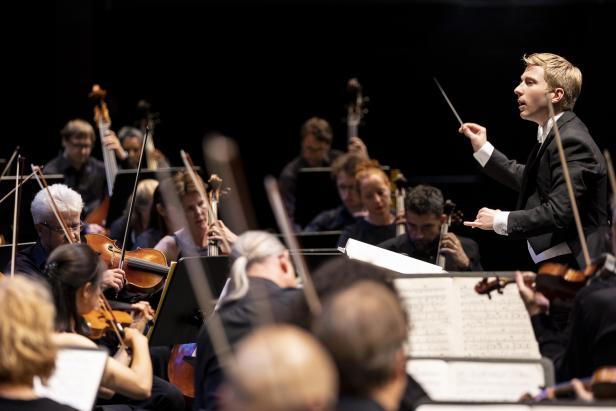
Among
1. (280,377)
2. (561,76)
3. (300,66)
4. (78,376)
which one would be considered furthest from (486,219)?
(300,66)

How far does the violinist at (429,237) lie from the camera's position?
16.5 ft

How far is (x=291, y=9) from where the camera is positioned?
337 inches

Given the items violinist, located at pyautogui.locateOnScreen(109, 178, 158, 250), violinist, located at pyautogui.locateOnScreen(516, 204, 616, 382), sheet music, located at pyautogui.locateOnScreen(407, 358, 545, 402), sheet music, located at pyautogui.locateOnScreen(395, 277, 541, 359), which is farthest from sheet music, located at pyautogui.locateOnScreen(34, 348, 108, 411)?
violinist, located at pyautogui.locateOnScreen(109, 178, 158, 250)

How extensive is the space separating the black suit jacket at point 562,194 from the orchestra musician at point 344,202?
2.52 metres

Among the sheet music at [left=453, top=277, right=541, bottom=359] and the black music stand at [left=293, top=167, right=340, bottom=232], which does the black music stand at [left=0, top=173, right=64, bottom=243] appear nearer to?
the black music stand at [left=293, top=167, right=340, bottom=232]

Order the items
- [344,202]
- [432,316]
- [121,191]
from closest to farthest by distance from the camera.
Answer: [432,316]
[121,191]
[344,202]

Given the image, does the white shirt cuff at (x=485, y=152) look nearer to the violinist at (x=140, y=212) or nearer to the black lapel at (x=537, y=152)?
the black lapel at (x=537, y=152)

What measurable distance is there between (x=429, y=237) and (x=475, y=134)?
41.7 inches

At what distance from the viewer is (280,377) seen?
155 centimetres

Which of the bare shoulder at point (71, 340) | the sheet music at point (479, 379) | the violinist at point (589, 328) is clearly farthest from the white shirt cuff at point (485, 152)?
the bare shoulder at point (71, 340)

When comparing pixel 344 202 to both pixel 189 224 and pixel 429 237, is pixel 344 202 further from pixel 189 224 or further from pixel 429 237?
pixel 189 224

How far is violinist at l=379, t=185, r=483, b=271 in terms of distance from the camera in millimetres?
5020

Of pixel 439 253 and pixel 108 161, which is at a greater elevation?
pixel 108 161

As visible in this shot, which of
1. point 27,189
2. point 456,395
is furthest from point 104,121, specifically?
point 456,395
